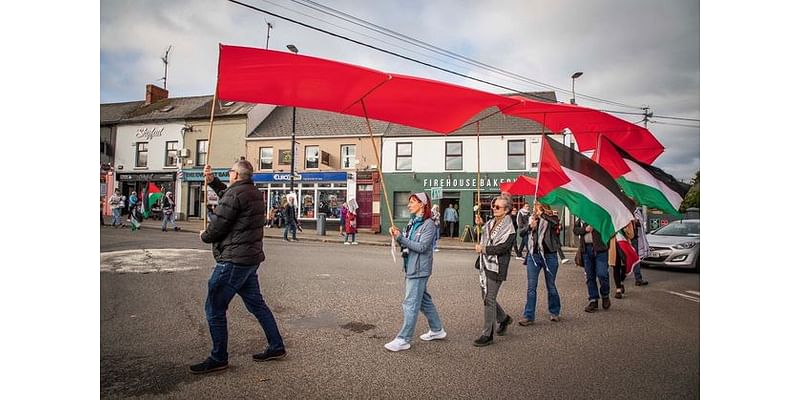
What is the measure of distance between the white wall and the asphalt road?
1488mm

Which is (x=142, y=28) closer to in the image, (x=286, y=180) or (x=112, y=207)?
(x=112, y=207)

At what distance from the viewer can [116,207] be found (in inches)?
84.6

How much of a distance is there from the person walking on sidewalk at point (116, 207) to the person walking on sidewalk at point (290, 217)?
3.16 ft

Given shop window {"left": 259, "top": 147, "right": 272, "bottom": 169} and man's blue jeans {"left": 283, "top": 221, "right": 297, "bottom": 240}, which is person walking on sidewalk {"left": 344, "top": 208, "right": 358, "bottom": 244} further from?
shop window {"left": 259, "top": 147, "right": 272, "bottom": 169}

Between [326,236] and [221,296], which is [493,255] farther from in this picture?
[326,236]

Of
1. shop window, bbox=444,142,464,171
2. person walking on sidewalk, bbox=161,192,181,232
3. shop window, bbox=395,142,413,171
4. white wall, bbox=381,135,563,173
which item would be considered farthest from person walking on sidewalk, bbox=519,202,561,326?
person walking on sidewalk, bbox=161,192,181,232

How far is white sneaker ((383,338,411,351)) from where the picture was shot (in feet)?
8.54

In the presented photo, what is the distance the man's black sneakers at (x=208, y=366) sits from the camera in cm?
206

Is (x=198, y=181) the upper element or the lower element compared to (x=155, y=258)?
upper

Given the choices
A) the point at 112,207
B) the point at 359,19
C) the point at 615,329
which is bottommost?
the point at 615,329
